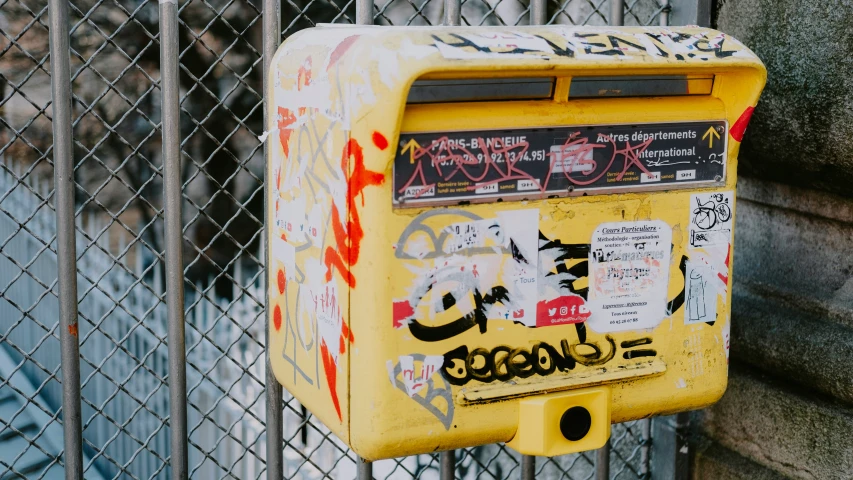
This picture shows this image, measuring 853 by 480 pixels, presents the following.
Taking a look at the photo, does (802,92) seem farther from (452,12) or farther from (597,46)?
(452,12)

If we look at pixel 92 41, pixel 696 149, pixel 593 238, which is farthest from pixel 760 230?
pixel 92 41

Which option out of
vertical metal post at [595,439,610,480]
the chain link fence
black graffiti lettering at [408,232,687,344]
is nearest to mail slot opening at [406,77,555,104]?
black graffiti lettering at [408,232,687,344]

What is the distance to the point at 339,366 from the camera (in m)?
1.65

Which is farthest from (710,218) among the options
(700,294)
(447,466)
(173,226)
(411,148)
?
(173,226)

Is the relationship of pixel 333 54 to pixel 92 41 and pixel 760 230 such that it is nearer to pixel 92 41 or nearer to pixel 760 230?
pixel 760 230

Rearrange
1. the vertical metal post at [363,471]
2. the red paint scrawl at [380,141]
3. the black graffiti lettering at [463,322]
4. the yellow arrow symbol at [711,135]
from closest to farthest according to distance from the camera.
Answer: the red paint scrawl at [380,141], the black graffiti lettering at [463,322], the yellow arrow symbol at [711,135], the vertical metal post at [363,471]

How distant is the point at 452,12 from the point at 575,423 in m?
1.01

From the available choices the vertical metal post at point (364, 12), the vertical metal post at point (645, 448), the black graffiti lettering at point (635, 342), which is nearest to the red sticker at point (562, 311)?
the black graffiti lettering at point (635, 342)

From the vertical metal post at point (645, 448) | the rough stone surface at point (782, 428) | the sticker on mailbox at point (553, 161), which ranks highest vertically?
the sticker on mailbox at point (553, 161)

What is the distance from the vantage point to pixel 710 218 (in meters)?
1.83

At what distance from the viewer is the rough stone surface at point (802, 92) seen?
6.55 ft

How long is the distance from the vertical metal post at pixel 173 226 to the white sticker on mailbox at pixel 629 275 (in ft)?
3.01

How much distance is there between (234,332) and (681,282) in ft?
11.2

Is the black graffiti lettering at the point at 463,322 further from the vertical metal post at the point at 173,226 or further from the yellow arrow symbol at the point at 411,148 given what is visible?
the vertical metal post at the point at 173,226
